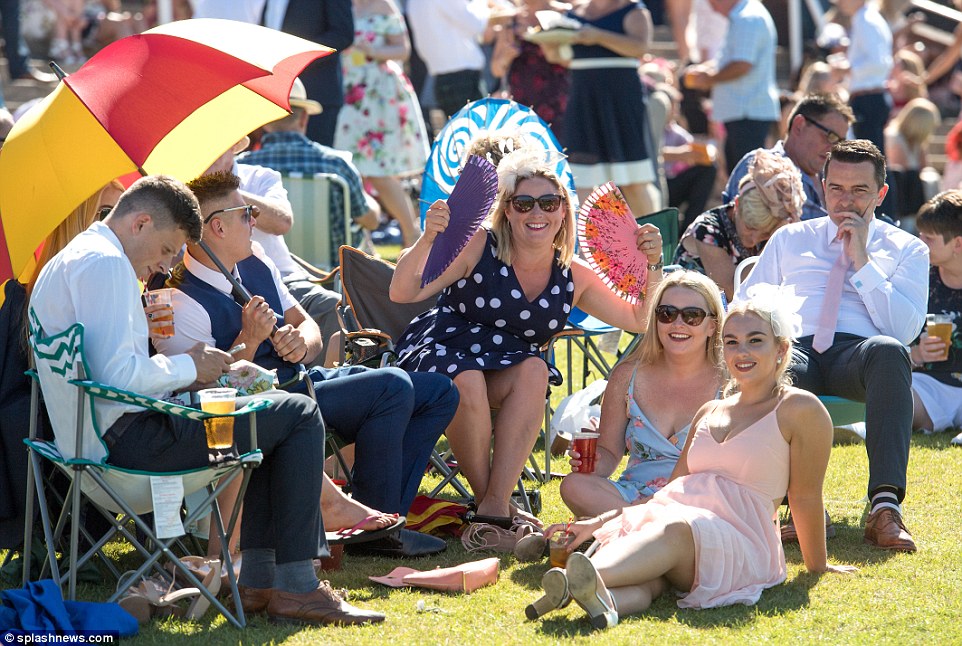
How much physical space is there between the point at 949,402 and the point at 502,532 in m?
2.84

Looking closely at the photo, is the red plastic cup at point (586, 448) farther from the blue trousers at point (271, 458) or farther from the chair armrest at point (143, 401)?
the chair armrest at point (143, 401)

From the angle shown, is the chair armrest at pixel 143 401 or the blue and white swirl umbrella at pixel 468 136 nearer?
the chair armrest at pixel 143 401

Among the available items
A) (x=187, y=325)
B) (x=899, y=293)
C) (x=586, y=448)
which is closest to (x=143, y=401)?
(x=187, y=325)

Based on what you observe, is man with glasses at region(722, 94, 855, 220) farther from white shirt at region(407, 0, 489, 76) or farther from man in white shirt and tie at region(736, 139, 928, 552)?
white shirt at region(407, 0, 489, 76)

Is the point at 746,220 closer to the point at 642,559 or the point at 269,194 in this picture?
the point at 269,194

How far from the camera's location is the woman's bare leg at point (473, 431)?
4.87 m

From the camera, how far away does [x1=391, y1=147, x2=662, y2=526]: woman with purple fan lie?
4.88m

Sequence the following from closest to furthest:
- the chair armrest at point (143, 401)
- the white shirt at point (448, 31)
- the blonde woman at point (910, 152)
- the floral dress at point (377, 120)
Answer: the chair armrest at point (143, 401) < the floral dress at point (377, 120) < the white shirt at point (448, 31) < the blonde woman at point (910, 152)

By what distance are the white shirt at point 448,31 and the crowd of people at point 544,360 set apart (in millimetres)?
3137

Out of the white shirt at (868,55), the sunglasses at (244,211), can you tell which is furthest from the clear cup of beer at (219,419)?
the white shirt at (868,55)

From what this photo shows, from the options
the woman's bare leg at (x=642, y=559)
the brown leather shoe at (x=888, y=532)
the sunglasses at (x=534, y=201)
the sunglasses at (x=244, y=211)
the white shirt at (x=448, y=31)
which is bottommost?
the brown leather shoe at (x=888, y=532)

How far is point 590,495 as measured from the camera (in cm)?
450

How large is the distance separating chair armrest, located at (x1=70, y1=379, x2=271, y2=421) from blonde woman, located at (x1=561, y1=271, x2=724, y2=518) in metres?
1.40

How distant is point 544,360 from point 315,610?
1616 millimetres
